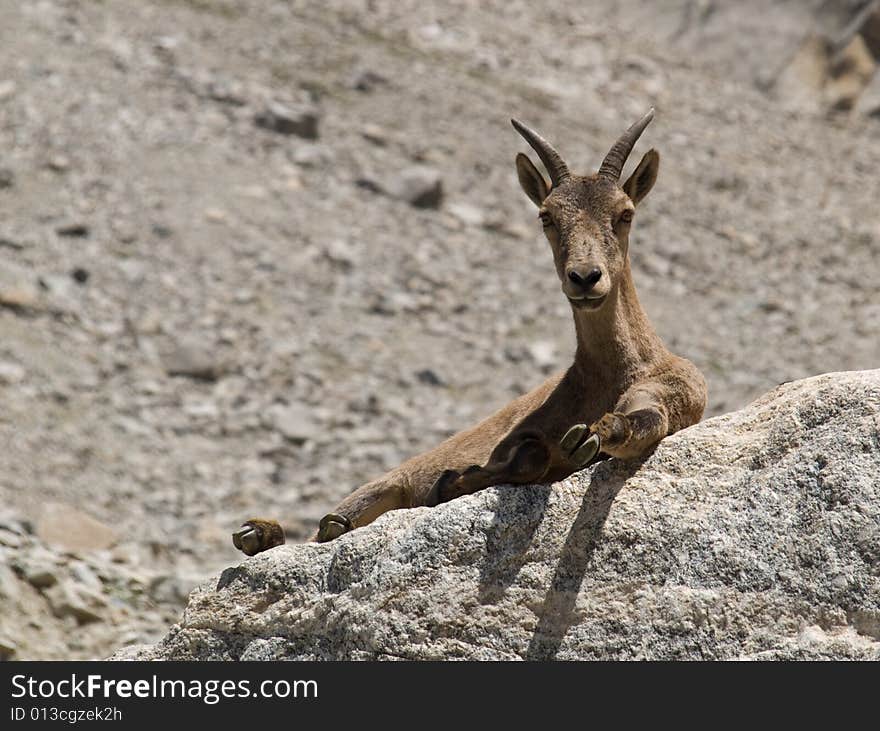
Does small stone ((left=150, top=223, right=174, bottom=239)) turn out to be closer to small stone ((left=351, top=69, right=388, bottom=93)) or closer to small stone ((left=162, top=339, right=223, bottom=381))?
small stone ((left=162, top=339, right=223, bottom=381))

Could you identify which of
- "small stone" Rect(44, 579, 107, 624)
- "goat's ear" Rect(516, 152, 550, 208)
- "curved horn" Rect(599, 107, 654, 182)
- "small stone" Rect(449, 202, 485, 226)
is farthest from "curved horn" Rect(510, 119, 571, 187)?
"small stone" Rect(449, 202, 485, 226)

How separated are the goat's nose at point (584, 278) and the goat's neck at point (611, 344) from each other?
57cm

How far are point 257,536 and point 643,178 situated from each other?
311 centimetres

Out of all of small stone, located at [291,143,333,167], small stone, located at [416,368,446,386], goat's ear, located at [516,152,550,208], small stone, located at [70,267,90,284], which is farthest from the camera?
small stone, located at [291,143,333,167]

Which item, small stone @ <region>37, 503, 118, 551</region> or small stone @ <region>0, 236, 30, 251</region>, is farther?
small stone @ <region>0, 236, 30, 251</region>

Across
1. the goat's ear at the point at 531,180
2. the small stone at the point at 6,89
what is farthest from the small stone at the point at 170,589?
the small stone at the point at 6,89

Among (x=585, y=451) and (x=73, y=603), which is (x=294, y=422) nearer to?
(x=73, y=603)

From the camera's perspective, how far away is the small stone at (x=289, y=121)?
2338 centimetres

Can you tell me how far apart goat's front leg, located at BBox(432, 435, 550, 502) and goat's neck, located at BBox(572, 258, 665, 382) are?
2.06ft

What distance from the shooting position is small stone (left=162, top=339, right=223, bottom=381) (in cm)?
1842

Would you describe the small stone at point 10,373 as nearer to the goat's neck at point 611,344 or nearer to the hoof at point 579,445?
the goat's neck at point 611,344

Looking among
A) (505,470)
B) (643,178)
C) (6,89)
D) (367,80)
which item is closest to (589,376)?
(505,470)

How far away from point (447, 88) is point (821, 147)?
22.8 ft

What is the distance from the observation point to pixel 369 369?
63.0 ft
